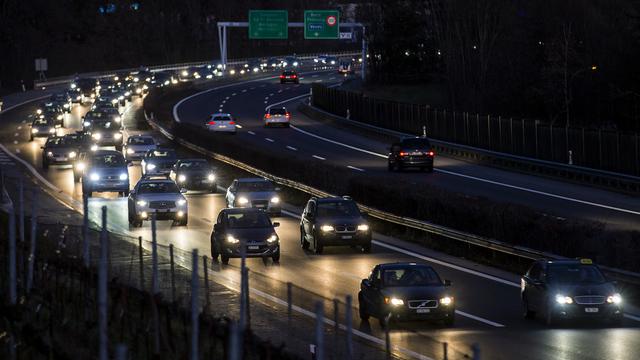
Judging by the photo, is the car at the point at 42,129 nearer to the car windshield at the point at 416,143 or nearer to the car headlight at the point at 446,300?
the car windshield at the point at 416,143

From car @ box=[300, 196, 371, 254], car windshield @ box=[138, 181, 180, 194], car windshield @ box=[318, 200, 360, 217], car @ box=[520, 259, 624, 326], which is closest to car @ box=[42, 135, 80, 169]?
car windshield @ box=[138, 181, 180, 194]

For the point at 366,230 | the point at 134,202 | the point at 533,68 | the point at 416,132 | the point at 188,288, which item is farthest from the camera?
the point at 533,68

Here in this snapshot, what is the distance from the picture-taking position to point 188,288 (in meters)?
21.6

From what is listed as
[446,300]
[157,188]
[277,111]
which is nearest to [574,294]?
[446,300]

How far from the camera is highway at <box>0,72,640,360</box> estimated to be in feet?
75.2

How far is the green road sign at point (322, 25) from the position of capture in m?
102

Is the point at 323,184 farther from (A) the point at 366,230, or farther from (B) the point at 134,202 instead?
(A) the point at 366,230

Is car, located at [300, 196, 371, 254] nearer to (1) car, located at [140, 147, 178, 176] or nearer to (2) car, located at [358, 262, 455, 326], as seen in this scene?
(2) car, located at [358, 262, 455, 326]

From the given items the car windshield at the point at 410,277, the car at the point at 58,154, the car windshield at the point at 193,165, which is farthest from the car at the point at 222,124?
the car windshield at the point at 410,277

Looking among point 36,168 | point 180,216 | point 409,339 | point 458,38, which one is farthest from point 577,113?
point 409,339

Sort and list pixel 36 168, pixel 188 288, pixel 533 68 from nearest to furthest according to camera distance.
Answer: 1. pixel 188 288
2. pixel 36 168
3. pixel 533 68

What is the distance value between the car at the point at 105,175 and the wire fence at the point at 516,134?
22.5m

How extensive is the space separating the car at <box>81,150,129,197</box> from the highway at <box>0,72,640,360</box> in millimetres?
620

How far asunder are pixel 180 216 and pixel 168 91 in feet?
254
